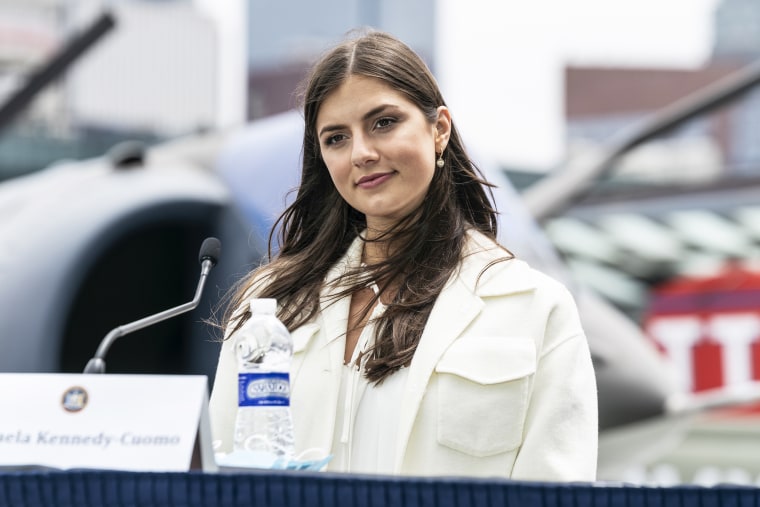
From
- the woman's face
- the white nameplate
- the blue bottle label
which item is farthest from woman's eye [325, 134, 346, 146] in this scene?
the white nameplate

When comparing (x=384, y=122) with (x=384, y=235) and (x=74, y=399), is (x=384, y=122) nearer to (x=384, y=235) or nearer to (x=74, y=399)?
(x=384, y=235)

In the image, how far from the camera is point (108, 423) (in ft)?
3.67

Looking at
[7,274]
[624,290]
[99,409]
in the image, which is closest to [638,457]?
[7,274]

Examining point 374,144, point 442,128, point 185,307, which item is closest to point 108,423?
point 185,307

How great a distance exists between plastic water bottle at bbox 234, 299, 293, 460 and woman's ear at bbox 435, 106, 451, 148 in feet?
1.39

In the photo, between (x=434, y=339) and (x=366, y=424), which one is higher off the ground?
(x=434, y=339)

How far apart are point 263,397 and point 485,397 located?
0.33m

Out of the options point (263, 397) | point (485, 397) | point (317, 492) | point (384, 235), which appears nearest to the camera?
point (317, 492)

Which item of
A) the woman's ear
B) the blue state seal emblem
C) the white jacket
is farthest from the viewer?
the woman's ear

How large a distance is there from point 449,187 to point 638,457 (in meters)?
5.34

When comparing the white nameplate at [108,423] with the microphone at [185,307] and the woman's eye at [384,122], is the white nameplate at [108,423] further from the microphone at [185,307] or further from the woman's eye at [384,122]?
the woman's eye at [384,122]

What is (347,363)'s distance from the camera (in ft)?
5.33

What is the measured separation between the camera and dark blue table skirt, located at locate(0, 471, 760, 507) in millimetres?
995

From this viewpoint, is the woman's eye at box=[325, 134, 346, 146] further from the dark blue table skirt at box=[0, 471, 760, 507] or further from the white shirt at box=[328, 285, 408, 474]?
the dark blue table skirt at box=[0, 471, 760, 507]
